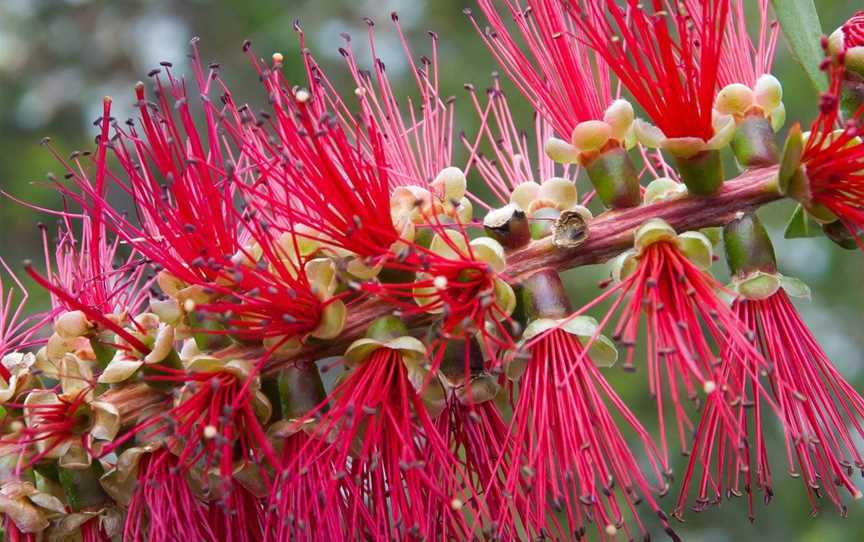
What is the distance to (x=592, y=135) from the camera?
63.3 inches

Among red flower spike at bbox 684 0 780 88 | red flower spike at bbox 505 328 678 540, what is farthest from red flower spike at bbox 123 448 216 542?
red flower spike at bbox 684 0 780 88

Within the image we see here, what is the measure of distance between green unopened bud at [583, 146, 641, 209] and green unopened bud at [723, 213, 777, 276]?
16cm

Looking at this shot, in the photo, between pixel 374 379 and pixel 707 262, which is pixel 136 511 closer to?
pixel 374 379

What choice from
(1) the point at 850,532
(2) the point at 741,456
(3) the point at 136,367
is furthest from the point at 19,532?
(1) the point at 850,532

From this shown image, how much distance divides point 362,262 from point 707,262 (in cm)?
52

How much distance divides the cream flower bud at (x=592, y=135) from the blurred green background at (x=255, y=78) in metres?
2.27

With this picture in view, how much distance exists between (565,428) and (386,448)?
292 millimetres

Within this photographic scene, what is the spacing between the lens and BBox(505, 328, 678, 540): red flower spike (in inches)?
58.1

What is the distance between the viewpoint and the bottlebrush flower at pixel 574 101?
5.29 feet

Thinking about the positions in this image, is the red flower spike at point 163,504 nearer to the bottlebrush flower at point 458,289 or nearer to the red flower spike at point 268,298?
the red flower spike at point 268,298

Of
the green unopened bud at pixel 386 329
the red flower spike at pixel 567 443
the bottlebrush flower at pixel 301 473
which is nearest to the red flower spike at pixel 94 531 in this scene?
Answer: the bottlebrush flower at pixel 301 473

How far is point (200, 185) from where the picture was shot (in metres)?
1.61

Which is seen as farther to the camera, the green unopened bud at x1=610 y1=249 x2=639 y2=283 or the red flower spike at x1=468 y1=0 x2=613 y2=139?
the red flower spike at x1=468 y1=0 x2=613 y2=139

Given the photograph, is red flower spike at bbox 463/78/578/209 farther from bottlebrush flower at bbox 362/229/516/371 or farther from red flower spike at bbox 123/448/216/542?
red flower spike at bbox 123/448/216/542
